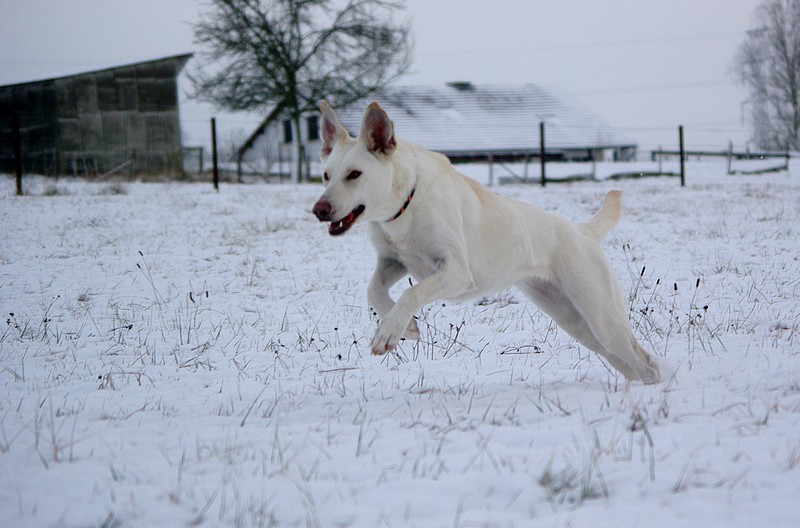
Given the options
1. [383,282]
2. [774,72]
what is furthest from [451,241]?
[774,72]

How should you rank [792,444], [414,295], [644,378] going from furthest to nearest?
1. [644,378]
2. [414,295]
3. [792,444]

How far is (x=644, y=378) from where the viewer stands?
4113 millimetres

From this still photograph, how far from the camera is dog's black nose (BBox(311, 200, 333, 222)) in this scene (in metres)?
3.73

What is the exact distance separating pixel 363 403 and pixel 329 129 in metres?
1.64

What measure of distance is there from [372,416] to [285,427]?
41 centimetres

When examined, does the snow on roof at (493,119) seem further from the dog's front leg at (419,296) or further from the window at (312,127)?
the dog's front leg at (419,296)

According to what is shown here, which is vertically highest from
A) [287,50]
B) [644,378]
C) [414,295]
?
[287,50]

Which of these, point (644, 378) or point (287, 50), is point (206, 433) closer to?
point (644, 378)

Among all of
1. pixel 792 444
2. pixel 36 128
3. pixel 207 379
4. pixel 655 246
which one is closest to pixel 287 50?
pixel 36 128

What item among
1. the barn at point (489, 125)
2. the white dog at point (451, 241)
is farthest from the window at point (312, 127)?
the white dog at point (451, 241)

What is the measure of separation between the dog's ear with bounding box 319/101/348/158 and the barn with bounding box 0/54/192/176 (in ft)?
83.5

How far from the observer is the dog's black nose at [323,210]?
373 centimetres

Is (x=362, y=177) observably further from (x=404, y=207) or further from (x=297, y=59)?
(x=297, y=59)

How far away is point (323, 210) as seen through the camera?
375cm
